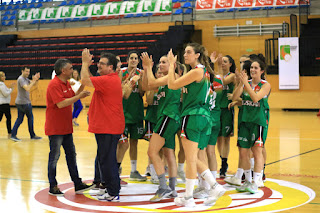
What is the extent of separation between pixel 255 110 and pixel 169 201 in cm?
145

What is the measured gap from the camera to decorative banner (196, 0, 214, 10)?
20.4 metres

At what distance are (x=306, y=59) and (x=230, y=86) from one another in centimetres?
1233

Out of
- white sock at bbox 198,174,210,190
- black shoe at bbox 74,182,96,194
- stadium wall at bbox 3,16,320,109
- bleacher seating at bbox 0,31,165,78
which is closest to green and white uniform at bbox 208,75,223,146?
white sock at bbox 198,174,210,190

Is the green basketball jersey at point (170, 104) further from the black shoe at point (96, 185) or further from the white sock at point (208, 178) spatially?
the black shoe at point (96, 185)

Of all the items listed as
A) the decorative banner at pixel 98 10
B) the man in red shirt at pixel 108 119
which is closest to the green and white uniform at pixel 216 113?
the man in red shirt at pixel 108 119

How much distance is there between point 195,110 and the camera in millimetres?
4973

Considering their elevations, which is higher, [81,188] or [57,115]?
[57,115]

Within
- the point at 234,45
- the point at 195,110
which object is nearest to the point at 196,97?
the point at 195,110

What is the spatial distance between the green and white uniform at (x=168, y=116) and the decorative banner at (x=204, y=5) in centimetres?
1542

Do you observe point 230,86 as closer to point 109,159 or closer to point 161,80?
point 161,80

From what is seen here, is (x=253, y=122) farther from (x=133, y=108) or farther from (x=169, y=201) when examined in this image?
(x=133, y=108)

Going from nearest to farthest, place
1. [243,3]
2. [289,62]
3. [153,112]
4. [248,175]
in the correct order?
[248,175] → [153,112] → [289,62] → [243,3]

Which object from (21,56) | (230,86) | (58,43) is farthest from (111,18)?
(230,86)

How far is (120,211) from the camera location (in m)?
4.86
